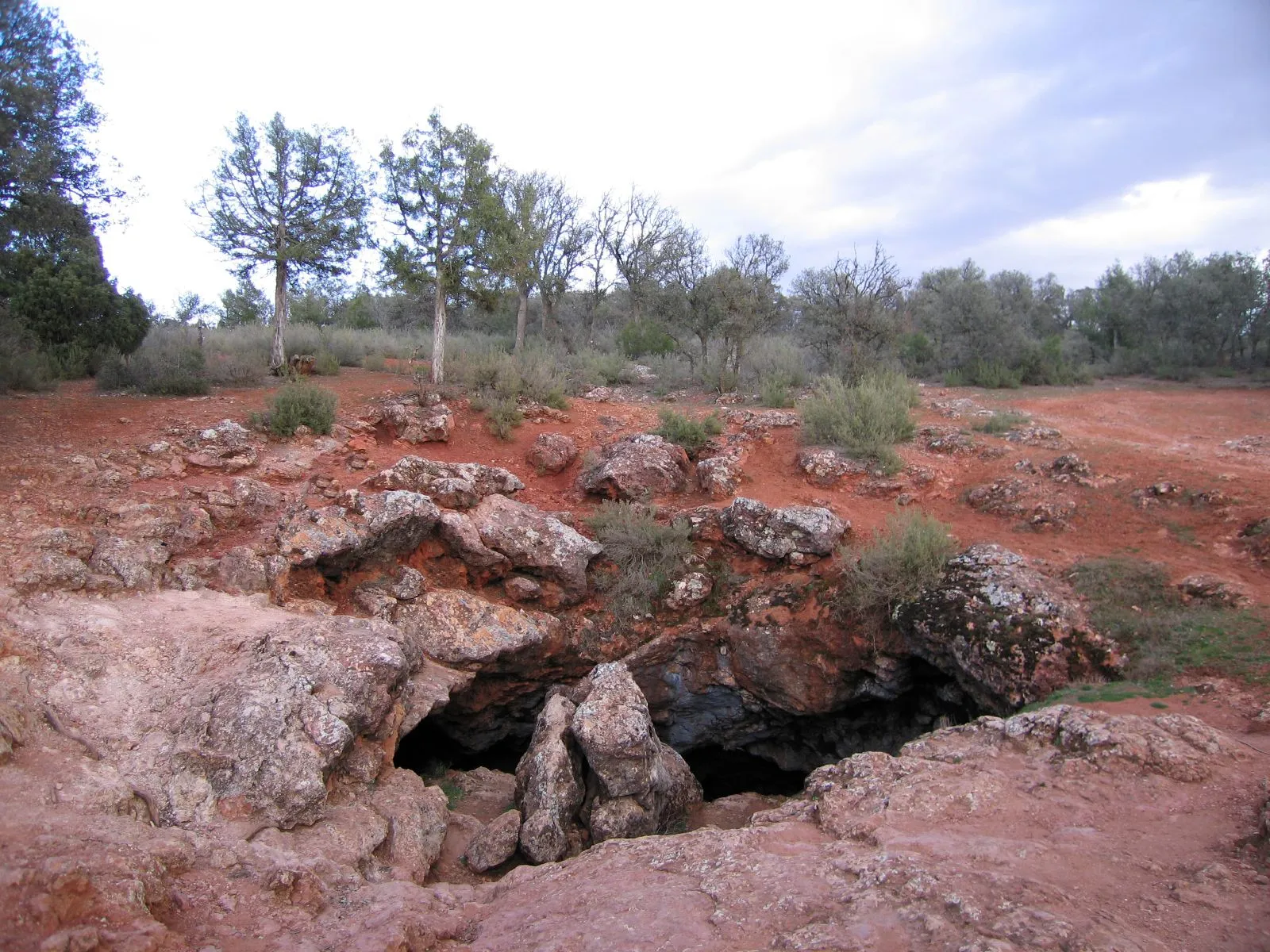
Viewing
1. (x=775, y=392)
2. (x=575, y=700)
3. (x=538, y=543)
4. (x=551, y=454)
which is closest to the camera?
(x=575, y=700)

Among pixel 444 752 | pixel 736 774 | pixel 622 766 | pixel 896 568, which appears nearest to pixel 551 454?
pixel 444 752

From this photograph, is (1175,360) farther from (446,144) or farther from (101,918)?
(101,918)

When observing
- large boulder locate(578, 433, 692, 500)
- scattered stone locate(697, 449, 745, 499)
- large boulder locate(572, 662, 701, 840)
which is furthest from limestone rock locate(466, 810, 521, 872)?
scattered stone locate(697, 449, 745, 499)

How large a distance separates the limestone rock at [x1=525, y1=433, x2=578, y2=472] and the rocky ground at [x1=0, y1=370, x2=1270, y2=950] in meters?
0.05

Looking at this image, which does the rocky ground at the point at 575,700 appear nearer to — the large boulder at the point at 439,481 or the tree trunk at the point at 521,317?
the large boulder at the point at 439,481

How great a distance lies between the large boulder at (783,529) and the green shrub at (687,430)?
255cm

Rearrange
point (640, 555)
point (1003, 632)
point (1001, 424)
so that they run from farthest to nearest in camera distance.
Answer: point (1001, 424) → point (640, 555) → point (1003, 632)

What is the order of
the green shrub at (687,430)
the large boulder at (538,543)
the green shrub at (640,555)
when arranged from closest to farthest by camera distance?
the large boulder at (538,543) → the green shrub at (640,555) → the green shrub at (687,430)

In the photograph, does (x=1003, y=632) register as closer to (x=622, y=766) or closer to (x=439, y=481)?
(x=622, y=766)

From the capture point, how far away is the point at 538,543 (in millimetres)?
8953

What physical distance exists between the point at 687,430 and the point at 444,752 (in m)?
6.21

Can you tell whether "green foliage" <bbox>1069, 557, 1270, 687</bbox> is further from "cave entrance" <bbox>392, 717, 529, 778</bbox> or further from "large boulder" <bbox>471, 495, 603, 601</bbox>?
"cave entrance" <bbox>392, 717, 529, 778</bbox>

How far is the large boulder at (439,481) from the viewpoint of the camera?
29.4 feet

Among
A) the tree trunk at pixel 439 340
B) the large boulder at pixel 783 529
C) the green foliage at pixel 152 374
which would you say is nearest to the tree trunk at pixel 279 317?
the green foliage at pixel 152 374
